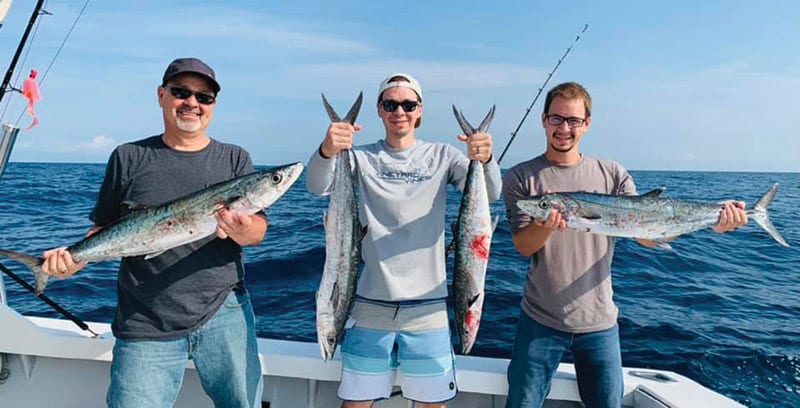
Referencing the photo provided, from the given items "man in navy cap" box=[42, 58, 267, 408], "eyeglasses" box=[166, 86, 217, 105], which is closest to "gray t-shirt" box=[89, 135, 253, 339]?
"man in navy cap" box=[42, 58, 267, 408]

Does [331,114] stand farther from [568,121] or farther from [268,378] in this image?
[268,378]

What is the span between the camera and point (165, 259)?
2398 mm

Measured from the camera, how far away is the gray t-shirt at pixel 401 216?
8.75 feet

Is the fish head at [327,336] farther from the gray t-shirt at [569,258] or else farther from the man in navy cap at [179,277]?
the gray t-shirt at [569,258]

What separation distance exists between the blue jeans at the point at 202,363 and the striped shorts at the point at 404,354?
546 millimetres

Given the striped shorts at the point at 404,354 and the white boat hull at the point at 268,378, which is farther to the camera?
the white boat hull at the point at 268,378

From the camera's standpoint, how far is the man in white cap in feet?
8.74

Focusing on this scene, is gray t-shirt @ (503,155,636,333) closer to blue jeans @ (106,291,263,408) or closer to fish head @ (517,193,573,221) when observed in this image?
fish head @ (517,193,573,221)

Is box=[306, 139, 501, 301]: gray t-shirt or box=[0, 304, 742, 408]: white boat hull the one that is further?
box=[0, 304, 742, 408]: white boat hull

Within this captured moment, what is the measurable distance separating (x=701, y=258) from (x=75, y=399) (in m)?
10.3

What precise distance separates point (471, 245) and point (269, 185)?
1223 mm

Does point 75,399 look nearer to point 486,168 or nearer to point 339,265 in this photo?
point 339,265

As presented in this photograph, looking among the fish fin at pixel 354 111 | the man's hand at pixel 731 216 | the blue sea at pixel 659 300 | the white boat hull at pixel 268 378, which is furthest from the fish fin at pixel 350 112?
the blue sea at pixel 659 300

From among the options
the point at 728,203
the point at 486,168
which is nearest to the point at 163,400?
the point at 486,168
